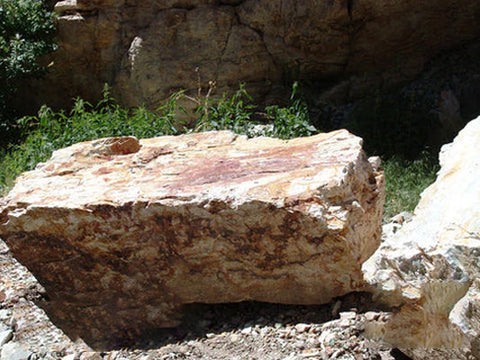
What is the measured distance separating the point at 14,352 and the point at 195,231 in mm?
1336

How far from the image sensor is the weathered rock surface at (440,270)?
204cm

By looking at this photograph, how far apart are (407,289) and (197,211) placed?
3.63 ft

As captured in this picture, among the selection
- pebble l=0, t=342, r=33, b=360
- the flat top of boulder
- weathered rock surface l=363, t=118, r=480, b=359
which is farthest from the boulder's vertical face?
weathered rock surface l=363, t=118, r=480, b=359

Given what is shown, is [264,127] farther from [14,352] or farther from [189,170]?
[14,352]

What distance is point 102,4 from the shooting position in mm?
7414

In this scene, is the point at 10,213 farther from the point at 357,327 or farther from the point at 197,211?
the point at 357,327

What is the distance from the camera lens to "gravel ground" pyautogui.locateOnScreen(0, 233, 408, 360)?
9.05 feet

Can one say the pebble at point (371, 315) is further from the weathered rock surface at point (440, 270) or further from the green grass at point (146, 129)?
the green grass at point (146, 129)

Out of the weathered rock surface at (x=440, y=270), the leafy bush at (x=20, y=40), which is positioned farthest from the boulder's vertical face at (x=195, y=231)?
the leafy bush at (x=20, y=40)

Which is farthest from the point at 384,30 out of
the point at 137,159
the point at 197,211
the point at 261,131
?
the point at 197,211

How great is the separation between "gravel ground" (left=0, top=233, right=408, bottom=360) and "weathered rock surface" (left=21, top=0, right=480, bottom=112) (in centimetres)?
402

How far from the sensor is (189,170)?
11.3ft

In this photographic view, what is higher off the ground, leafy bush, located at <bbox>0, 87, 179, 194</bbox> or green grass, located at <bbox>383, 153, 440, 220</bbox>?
leafy bush, located at <bbox>0, 87, 179, 194</bbox>

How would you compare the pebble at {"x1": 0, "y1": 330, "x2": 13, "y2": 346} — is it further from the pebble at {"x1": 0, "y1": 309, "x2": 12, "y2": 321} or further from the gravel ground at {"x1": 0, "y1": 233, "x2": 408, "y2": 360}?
the pebble at {"x1": 0, "y1": 309, "x2": 12, "y2": 321}
